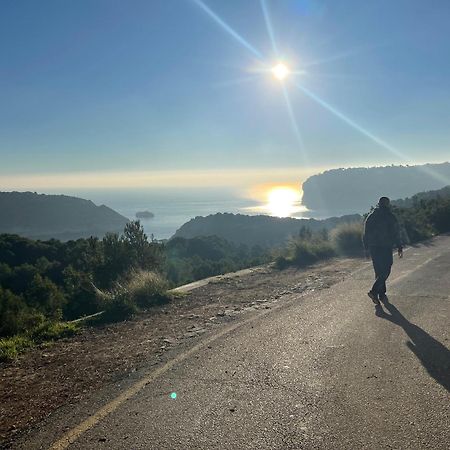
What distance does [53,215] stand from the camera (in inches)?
4008

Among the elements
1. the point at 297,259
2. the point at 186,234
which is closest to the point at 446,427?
the point at 297,259

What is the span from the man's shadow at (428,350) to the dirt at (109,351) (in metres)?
2.55

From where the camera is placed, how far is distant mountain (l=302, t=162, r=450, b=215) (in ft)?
319

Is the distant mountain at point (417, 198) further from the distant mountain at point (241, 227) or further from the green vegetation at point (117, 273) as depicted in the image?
the distant mountain at point (241, 227)

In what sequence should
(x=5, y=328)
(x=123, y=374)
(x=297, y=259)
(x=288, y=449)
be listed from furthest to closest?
(x=297, y=259) < (x=5, y=328) < (x=123, y=374) < (x=288, y=449)

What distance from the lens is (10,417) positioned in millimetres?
3797

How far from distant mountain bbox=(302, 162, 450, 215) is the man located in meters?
81.0

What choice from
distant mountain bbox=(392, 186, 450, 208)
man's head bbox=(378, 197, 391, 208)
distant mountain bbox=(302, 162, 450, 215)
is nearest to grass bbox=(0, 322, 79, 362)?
man's head bbox=(378, 197, 391, 208)

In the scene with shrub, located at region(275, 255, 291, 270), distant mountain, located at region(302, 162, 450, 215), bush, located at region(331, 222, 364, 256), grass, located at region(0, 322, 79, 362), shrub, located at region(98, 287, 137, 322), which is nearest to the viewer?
grass, located at region(0, 322, 79, 362)

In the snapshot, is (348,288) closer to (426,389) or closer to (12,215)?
(426,389)

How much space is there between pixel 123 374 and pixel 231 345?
144 centimetres

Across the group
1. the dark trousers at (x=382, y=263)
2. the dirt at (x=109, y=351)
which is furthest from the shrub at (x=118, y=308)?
the dark trousers at (x=382, y=263)

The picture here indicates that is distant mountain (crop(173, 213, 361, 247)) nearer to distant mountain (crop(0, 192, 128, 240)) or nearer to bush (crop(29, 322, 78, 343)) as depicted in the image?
distant mountain (crop(0, 192, 128, 240))

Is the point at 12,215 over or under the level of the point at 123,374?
over
